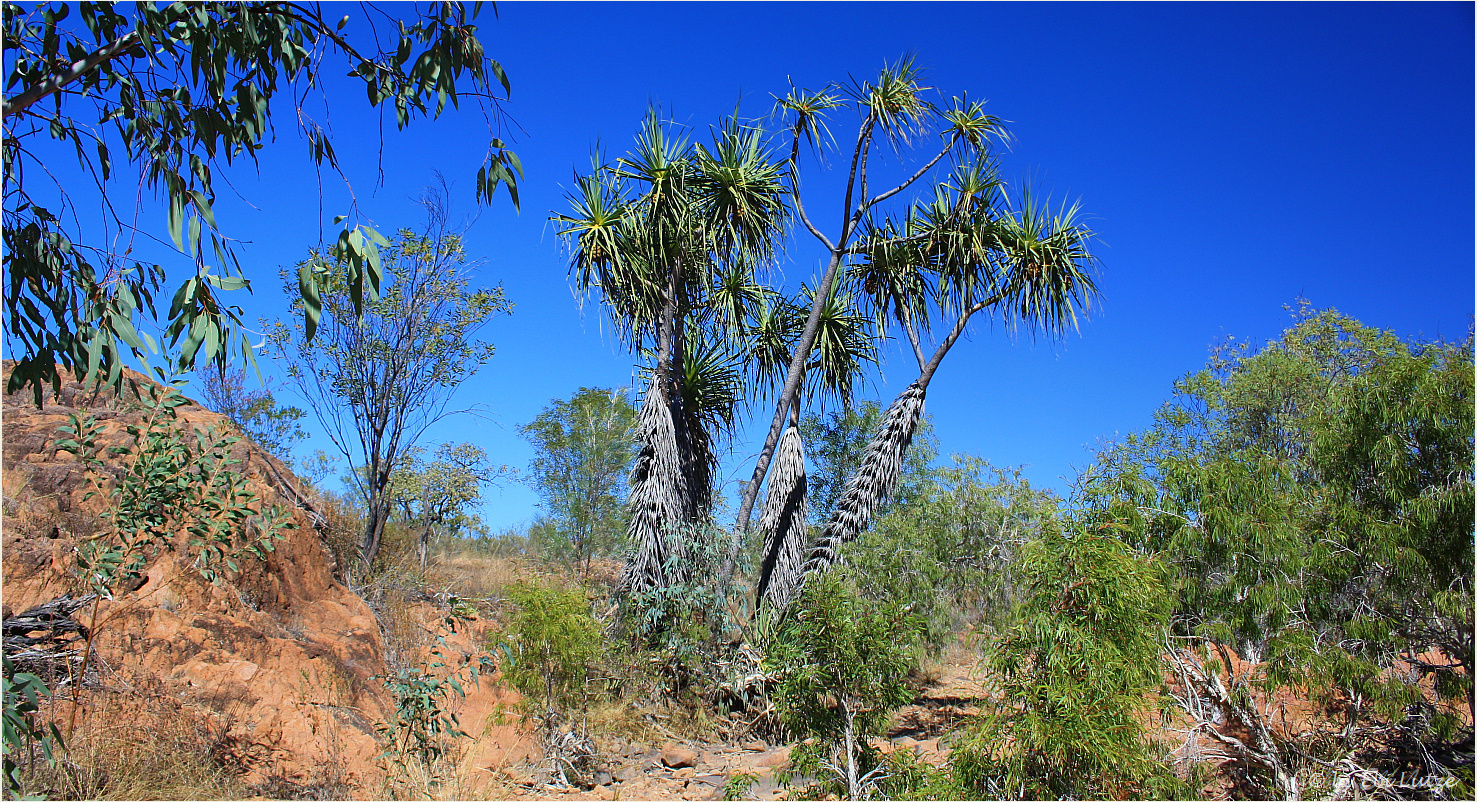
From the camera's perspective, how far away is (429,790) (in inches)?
256

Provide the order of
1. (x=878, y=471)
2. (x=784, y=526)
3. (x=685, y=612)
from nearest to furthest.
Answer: (x=685, y=612) → (x=784, y=526) → (x=878, y=471)

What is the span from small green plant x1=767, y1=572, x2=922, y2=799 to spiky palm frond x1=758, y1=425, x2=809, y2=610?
188 inches

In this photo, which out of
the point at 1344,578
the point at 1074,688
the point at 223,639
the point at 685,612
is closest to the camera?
the point at 1074,688

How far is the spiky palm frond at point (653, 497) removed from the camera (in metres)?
11.0

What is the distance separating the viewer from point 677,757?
915 centimetres

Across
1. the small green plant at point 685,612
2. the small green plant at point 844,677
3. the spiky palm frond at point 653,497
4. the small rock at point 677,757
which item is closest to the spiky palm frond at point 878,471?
the small green plant at point 685,612

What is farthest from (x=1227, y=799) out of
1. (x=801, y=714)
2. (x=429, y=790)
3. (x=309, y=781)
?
(x=309, y=781)

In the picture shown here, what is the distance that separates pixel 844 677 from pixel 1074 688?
1.78 m

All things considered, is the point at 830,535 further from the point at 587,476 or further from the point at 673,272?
the point at 587,476

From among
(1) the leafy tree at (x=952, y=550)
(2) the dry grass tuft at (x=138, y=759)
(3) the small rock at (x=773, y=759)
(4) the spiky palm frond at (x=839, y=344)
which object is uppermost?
(4) the spiky palm frond at (x=839, y=344)

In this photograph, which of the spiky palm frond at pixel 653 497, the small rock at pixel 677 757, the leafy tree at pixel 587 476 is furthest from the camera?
the leafy tree at pixel 587 476

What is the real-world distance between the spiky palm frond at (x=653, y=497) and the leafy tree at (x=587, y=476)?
757cm

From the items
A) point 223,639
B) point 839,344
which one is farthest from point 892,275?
point 223,639

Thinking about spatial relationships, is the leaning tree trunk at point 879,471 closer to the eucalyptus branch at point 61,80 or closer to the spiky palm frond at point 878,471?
the spiky palm frond at point 878,471
